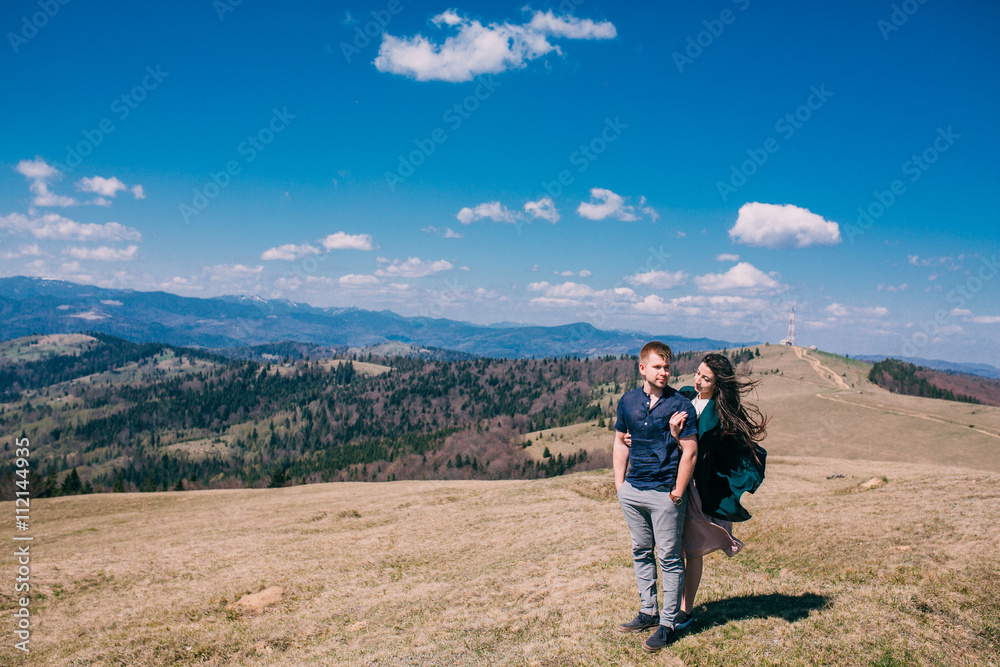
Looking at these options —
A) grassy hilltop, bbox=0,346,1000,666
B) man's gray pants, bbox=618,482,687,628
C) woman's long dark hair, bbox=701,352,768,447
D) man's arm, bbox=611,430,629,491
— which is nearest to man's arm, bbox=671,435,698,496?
man's gray pants, bbox=618,482,687,628

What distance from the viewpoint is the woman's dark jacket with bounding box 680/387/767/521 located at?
8742mm

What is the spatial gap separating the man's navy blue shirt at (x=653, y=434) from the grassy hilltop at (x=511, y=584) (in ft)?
11.9

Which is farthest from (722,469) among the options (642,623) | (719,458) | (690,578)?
(642,623)

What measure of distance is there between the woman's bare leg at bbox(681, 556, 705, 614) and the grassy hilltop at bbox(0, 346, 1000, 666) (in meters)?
0.65

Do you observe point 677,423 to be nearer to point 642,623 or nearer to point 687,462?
point 687,462

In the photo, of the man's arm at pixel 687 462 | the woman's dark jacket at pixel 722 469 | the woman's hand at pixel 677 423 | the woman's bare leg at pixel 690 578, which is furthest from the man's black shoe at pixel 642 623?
the woman's hand at pixel 677 423

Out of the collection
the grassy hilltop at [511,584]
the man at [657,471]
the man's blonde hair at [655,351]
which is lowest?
the grassy hilltop at [511,584]

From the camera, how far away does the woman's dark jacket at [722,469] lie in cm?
874

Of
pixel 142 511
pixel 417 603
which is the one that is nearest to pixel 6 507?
pixel 142 511

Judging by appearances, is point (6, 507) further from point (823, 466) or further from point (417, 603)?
point (823, 466)

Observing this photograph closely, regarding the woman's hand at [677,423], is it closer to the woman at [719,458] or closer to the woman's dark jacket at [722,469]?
the woman at [719,458]

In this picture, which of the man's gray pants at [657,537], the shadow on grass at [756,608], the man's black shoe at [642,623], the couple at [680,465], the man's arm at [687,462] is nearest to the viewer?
the man's arm at [687,462]

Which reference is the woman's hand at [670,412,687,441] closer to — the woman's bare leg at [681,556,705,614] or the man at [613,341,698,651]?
the man at [613,341,698,651]

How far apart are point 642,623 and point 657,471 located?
370cm
